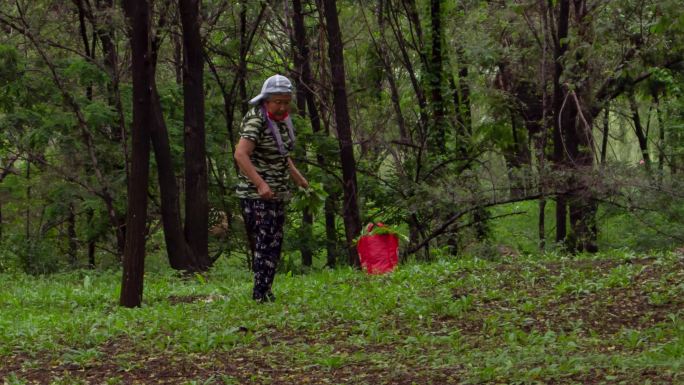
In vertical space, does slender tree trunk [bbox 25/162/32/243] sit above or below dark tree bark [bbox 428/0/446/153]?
below

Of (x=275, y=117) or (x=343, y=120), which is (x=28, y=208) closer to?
(x=343, y=120)

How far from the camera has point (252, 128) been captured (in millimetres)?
8297

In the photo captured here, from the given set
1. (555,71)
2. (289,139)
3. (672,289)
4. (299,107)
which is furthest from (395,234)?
(299,107)

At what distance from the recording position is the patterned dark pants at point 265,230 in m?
8.45

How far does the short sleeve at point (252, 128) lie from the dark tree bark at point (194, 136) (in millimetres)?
6867

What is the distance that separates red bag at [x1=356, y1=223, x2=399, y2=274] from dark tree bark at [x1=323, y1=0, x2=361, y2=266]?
1.88 m

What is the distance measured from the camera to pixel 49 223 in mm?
21062

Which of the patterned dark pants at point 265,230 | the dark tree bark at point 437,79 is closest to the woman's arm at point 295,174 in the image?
the patterned dark pants at point 265,230

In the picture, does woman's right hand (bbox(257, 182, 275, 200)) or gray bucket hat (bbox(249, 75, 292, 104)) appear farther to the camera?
gray bucket hat (bbox(249, 75, 292, 104))

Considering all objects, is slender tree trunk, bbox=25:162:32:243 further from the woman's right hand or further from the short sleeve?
the woman's right hand

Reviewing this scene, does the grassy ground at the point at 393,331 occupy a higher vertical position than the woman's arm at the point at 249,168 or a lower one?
lower

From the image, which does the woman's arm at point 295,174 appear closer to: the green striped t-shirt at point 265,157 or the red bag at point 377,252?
the green striped t-shirt at point 265,157

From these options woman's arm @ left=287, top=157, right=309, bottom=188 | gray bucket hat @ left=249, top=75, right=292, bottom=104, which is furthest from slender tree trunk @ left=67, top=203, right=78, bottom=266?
gray bucket hat @ left=249, top=75, right=292, bottom=104

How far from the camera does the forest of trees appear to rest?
1480 centimetres
